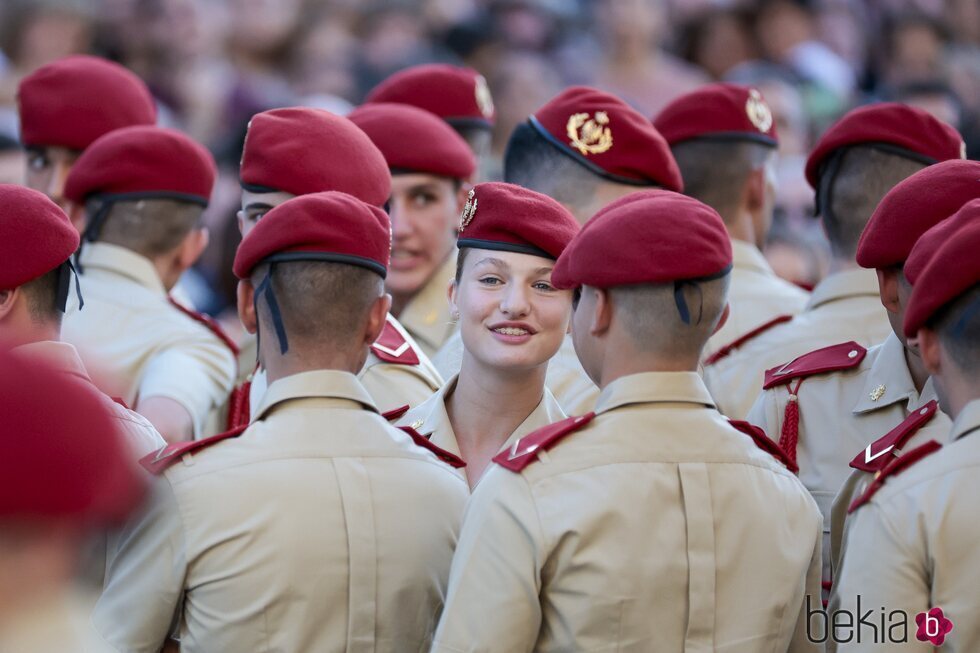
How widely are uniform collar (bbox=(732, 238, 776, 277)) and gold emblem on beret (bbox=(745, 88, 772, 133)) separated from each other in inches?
17.1

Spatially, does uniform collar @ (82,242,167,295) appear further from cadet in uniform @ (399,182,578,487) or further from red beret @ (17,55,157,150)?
cadet in uniform @ (399,182,578,487)

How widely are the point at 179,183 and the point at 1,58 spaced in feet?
17.4

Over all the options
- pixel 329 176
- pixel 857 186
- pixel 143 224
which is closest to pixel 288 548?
pixel 329 176

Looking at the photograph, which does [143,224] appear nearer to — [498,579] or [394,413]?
[394,413]

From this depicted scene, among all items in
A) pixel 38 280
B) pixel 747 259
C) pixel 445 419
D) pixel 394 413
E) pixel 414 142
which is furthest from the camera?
pixel 414 142

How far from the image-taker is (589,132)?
5418mm

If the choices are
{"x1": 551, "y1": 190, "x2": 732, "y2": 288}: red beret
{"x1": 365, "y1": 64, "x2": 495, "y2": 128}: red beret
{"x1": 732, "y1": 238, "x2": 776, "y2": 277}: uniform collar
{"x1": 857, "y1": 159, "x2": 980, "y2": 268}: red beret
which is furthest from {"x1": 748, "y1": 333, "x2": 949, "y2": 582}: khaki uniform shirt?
{"x1": 365, "y1": 64, "x2": 495, "y2": 128}: red beret

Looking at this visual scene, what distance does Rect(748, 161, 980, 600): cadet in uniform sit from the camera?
4.13 metres

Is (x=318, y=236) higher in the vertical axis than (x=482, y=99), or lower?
higher

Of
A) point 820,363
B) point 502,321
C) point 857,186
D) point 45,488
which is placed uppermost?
point 45,488

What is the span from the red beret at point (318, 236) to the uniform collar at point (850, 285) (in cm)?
175

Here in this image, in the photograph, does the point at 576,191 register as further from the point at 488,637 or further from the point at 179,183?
the point at 488,637

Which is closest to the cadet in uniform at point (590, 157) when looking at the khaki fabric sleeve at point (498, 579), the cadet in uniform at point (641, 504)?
the cadet in uniform at point (641, 504)

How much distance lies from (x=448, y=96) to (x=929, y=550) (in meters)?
4.03
